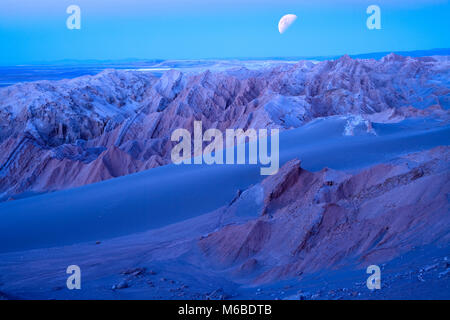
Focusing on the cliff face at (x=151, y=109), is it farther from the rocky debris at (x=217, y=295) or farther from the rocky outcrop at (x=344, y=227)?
the rocky debris at (x=217, y=295)

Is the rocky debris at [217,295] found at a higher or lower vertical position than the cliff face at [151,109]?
lower

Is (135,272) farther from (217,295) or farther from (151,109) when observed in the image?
(151,109)

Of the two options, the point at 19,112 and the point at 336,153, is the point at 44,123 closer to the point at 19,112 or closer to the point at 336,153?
the point at 19,112

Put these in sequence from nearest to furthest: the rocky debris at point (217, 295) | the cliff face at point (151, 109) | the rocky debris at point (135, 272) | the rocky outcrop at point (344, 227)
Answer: the rocky debris at point (217, 295) < the rocky outcrop at point (344, 227) < the rocky debris at point (135, 272) < the cliff face at point (151, 109)

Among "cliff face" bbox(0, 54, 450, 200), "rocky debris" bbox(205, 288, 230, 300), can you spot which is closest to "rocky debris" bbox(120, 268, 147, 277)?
"rocky debris" bbox(205, 288, 230, 300)

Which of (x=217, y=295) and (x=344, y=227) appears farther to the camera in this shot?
(x=344, y=227)

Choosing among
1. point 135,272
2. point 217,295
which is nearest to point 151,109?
point 135,272

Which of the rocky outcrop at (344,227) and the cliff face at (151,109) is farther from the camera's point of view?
the cliff face at (151,109)

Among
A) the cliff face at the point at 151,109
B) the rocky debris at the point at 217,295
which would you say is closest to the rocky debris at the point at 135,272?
the rocky debris at the point at 217,295
